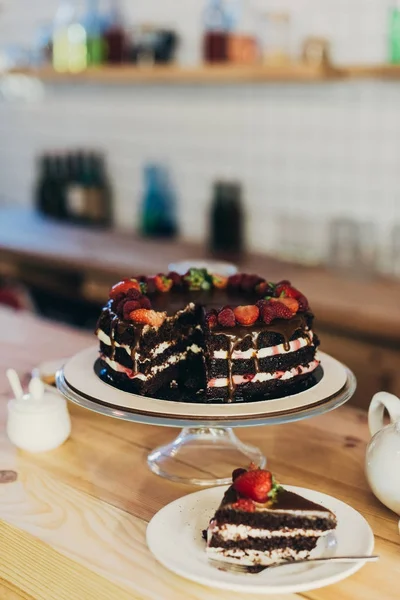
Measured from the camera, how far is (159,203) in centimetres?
379

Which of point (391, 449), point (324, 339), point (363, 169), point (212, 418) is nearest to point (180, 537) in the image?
point (212, 418)

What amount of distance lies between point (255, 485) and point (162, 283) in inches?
28.5

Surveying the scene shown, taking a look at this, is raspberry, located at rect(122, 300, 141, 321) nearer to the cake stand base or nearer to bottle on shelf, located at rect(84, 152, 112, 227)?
the cake stand base

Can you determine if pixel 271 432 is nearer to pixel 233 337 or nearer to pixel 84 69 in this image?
pixel 233 337

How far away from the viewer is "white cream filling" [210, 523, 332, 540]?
107 centimetres

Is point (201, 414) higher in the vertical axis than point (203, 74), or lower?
lower

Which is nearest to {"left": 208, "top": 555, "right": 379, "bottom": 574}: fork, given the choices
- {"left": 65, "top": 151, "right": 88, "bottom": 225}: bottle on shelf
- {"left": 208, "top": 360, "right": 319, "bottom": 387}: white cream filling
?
{"left": 208, "top": 360, "right": 319, "bottom": 387}: white cream filling

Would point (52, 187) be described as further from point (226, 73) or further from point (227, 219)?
point (226, 73)

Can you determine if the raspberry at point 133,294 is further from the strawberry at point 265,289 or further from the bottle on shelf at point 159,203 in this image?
the bottle on shelf at point 159,203

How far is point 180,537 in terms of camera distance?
3.65ft

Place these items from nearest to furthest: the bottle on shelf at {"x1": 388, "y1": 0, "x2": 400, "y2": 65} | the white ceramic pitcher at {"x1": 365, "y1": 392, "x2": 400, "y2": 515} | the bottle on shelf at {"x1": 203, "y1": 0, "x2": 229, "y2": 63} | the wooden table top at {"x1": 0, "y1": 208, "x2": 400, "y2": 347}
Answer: the white ceramic pitcher at {"x1": 365, "y1": 392, "x2": 400, "y2": 515} < the wooden table top at {"x1": 0, "y1": 208, "x2": 400, "y2": 347} < the bottle on shelf at {"x1": 388, "y1": 0, "x2": 400, "y2": 65} < the bottle on shelf at {"x1": 203, "y1": 0, "x2": 229, "y2": 63}

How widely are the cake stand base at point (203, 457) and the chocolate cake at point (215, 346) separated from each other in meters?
0.10

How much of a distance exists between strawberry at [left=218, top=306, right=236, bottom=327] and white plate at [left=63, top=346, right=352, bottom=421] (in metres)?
0.16

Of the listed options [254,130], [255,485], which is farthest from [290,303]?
[254,130]
